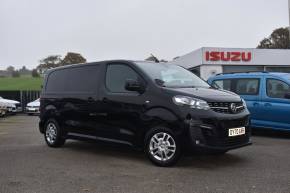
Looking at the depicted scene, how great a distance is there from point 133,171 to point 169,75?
206 centimetres

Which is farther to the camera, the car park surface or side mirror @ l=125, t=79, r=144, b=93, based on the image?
side mirror @ l=125, t=79, r=144, b=93

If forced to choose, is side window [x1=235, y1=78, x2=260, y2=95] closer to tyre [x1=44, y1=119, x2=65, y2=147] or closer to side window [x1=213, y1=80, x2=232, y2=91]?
side window [x1=213, y1=80, x2=232, y2=91]

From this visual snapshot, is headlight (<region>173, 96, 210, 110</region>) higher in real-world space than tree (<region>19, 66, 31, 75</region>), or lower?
lower

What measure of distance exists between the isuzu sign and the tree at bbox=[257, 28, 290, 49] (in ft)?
136

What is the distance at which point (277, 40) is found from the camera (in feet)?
231

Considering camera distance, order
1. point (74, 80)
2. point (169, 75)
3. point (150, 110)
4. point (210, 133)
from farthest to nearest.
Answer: point (74, 80) < point (169, 75) < point (150, 110) < point (210, 133)

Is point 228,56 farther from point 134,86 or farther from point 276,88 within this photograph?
point 134,86

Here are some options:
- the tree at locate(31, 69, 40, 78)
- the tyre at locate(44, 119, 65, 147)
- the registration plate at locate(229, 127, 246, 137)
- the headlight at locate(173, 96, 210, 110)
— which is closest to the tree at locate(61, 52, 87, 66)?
the tree at locate(31, 69, 40, 78)

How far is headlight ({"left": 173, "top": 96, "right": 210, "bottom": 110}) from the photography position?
7.50 meters

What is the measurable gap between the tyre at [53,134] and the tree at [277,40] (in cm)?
6155

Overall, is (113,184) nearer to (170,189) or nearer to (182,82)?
(170,189)

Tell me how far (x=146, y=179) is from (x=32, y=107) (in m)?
23.2

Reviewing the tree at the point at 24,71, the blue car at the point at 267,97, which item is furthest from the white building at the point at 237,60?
the tree at the point at 24,71

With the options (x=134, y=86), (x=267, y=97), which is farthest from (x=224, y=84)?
(x=134, y=86)
